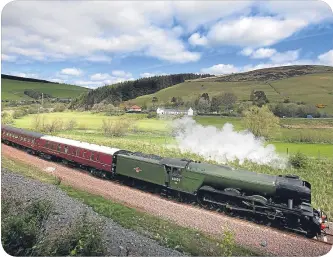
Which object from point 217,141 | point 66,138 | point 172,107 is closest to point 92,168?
point 66,138

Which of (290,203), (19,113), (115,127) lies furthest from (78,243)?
(19,113)

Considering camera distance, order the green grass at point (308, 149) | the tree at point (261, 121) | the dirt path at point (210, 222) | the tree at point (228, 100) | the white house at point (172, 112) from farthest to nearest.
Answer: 1. the white house at point (172, 112)
2. the tree at point (228, 100)
3. the green grass at point (308, 149)
4. the tree at point (261, 121)
5. the dirt path at point (210, 222)

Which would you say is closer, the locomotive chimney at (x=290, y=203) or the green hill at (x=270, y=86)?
the locomotive chimney at (x=290, y=203)

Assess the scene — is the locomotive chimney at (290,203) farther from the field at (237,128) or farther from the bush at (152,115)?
the bush at (152,115)

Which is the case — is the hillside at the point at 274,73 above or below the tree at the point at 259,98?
above

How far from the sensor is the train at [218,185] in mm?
6820

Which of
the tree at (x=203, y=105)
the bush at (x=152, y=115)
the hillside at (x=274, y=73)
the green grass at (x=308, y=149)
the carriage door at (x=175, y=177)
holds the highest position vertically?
the hillside at (x=274, y=73)

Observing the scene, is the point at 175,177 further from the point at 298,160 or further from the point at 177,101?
the point at 298,160

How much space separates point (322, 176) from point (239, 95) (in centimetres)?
316

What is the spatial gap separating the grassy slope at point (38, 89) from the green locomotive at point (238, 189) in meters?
2.70

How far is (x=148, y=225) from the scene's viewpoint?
638 centimetres

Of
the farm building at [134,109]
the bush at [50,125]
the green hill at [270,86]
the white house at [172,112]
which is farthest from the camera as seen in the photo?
the bush at [50,125]

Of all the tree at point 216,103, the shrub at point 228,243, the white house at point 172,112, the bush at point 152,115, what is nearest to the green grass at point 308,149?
the tree at point 216,103

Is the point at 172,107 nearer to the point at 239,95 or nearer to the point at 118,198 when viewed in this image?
the point at 239,95
